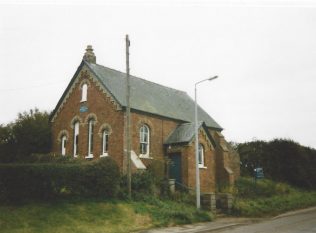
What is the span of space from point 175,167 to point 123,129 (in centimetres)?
486

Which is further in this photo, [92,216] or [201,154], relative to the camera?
[201,154]

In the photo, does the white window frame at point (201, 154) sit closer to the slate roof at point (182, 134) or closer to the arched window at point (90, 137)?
the slate roof at point (182, 134)

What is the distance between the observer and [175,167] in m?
26.4

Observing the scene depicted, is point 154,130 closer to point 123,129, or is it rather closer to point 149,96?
point 123,129

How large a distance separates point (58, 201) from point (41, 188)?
1.05m

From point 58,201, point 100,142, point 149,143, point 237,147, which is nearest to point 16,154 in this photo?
point 100,142

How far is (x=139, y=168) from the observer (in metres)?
22.8

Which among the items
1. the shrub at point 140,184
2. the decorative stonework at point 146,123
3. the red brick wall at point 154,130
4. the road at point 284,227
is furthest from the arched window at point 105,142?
the road at point 284,227

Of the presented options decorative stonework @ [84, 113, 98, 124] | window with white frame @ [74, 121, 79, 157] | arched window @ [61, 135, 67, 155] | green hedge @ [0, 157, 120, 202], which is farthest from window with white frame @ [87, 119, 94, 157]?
green hedge @ [0, 157, 120, 202]

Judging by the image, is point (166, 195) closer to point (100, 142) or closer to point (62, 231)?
point (100, 142)

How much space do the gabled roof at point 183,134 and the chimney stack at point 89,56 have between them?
871 centimetres

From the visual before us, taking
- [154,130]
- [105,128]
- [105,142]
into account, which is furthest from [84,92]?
[154,130]

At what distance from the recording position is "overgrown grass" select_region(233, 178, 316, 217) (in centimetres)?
2238

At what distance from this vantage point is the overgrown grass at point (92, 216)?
1548cm
